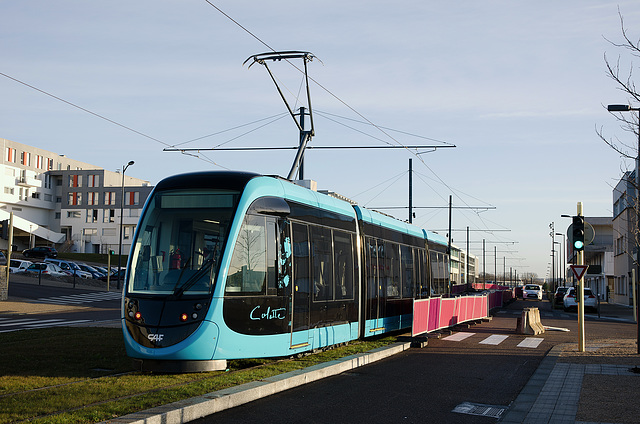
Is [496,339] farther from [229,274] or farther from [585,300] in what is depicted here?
[585,300]

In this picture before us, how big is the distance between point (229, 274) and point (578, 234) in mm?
9690

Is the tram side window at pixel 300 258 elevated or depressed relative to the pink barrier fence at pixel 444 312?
elevated

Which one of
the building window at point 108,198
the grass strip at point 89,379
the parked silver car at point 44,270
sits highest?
the building window at point 108,198

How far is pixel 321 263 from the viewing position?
46.1 ft

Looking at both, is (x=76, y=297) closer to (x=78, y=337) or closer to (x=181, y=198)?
(x=78, y=337)

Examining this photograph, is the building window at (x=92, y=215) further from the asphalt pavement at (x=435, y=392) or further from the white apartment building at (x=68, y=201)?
the asphalt pavement at (x=435, y=392)

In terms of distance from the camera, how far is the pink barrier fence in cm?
1811

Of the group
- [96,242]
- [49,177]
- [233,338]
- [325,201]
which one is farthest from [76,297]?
[49,177]

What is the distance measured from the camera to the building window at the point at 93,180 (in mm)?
105438

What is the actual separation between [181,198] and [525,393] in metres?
6.32

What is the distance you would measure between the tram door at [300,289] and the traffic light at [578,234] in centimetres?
727

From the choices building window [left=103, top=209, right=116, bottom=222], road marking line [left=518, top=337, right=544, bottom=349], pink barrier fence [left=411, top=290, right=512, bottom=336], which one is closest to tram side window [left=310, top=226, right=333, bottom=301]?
pink barrier fence [left=411, top=290, right=512, bottom=336]

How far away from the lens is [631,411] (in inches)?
355

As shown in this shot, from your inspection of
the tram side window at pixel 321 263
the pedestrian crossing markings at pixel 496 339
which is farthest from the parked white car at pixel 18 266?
the tram side window at pixel 321 263
